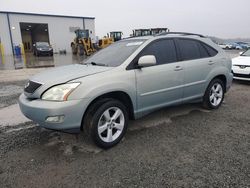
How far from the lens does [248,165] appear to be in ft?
9.14

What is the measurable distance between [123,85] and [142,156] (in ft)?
3.58

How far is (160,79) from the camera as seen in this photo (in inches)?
151

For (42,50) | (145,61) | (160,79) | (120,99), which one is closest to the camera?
(145,61)

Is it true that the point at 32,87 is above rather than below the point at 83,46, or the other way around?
below

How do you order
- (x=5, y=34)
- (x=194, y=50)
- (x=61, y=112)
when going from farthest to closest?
(x=5, y=34)
(x=194, y=50)
(x=61, y=112)

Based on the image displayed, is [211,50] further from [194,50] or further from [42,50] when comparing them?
[42,50]

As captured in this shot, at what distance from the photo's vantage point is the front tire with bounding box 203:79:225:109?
480cm

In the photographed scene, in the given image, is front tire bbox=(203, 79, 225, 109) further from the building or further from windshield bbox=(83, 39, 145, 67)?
the building

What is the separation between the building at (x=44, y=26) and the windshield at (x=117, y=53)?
29.6 meters

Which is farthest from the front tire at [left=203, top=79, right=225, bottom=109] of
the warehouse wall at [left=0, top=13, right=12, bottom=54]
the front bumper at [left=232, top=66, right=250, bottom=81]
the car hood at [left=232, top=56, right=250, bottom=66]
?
Answer: the warehouse wall at [left=0, top=13, right=12, bottom=54]

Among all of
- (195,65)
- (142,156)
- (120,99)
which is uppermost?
(195,65)

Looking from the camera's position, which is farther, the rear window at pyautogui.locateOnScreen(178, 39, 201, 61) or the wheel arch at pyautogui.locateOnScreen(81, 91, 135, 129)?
the rear window at pyautogui.locateOnScreen(178, 39, 201, 61)

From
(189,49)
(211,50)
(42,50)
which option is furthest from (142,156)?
(42,50)

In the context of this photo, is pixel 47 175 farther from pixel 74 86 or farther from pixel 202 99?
pixel 202 99
